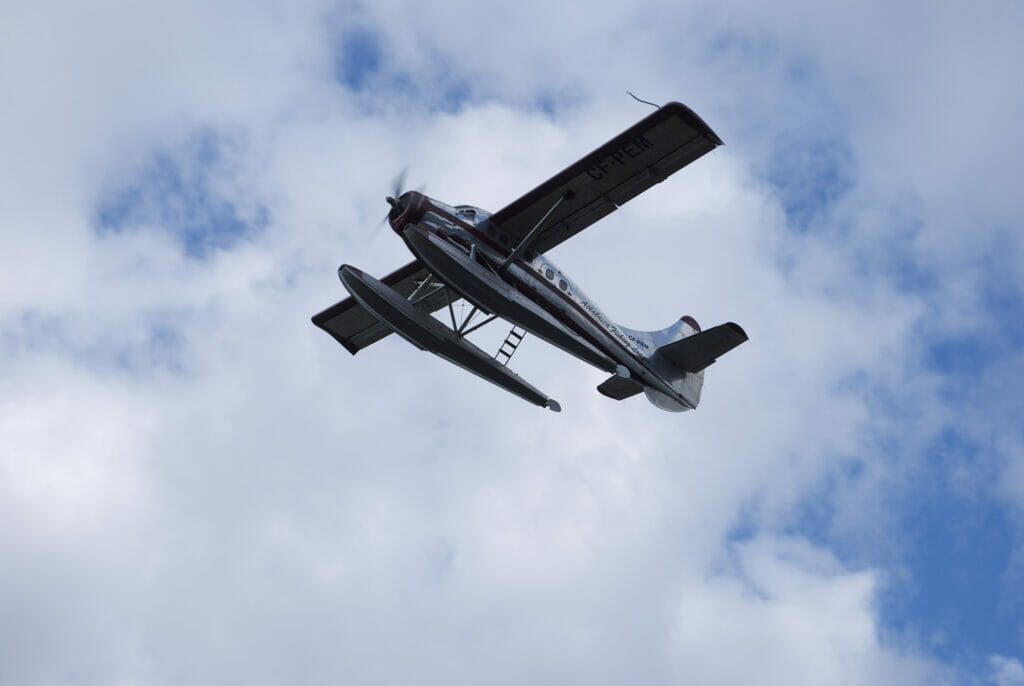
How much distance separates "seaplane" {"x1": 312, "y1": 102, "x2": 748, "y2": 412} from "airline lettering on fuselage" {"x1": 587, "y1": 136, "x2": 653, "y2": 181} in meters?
0.02

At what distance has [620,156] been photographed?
2391cm

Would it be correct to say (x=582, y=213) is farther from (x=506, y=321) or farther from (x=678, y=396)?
(x=678, y=396)

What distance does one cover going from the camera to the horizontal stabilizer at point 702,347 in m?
25.8

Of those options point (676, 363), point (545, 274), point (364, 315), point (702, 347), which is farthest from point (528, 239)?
point (364, 315)

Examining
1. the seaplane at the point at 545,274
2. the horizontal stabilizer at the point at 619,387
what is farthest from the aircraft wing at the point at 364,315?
the horizontal stabilizer at the point at 619,387

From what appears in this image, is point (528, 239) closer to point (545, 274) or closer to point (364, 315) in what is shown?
point (545, 274)

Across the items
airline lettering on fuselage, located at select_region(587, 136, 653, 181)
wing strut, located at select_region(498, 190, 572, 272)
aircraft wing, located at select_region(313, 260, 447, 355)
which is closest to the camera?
airline lettering on fuselage, located at select_region(587, 136, 653, 181)

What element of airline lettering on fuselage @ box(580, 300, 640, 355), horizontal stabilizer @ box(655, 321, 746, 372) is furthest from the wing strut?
horizontal stabilizer @ box(655, 321, 746, 372)

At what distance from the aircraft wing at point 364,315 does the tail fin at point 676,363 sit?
202 inches

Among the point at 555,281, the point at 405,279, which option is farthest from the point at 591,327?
the point at 405,279

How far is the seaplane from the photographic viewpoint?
941 inches

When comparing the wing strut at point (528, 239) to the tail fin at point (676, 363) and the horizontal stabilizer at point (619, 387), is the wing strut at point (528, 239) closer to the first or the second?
the tail fin at point (676, 363)

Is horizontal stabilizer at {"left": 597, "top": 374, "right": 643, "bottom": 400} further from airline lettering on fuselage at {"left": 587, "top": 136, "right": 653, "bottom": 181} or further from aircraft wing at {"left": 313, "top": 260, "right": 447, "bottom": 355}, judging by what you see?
airline lettering on fuselage at {"left": 587, "top": 136, "right": 653, "bottom": 181}

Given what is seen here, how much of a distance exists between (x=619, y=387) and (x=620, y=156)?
6.64m
